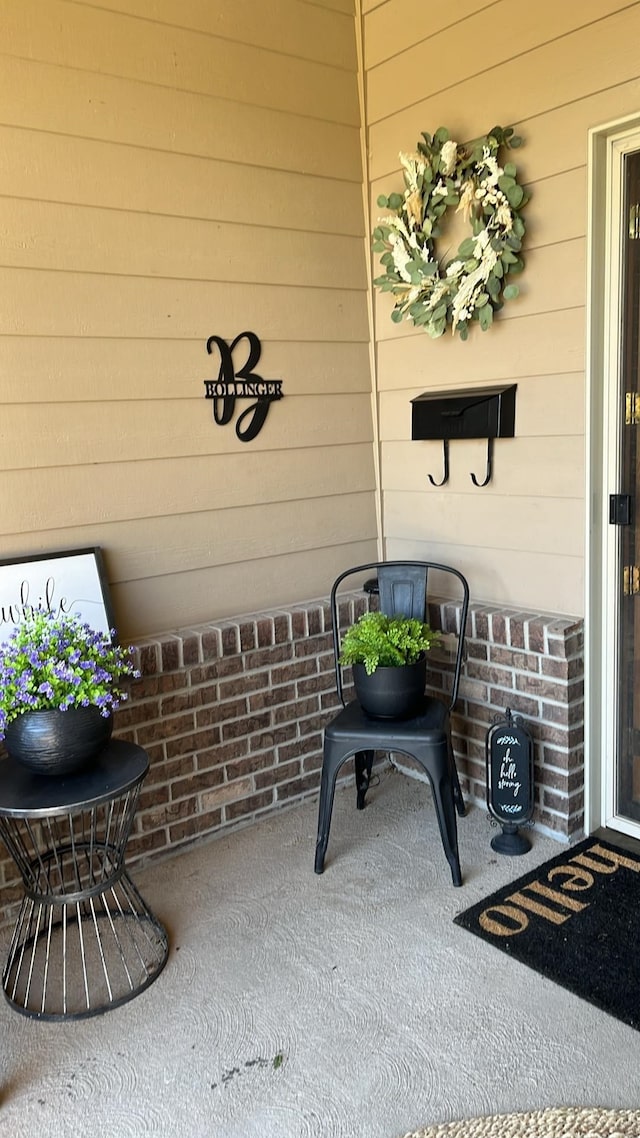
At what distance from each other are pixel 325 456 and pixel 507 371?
2.37ft

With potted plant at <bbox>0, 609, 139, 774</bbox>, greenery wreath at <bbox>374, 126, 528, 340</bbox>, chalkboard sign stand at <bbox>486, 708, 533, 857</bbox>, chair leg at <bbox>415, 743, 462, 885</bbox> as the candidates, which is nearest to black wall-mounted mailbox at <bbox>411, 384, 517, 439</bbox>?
greenery wreath at <bbox>374, 126, 528, 340</bbox>

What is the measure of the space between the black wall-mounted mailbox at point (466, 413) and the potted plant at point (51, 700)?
4.61 ft

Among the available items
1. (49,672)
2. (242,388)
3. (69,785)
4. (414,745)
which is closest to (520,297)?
(242,388)

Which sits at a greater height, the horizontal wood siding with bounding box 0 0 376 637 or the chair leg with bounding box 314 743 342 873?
the horizontal wood siding with bounding box 0 0 376 637

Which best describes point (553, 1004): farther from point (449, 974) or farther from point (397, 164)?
point (397, 164)

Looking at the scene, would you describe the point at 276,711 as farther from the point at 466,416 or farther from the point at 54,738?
the point at 466,416

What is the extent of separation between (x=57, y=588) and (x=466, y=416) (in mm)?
1395

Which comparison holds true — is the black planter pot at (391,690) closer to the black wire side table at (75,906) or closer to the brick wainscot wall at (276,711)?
the brick wainscot wall at (276,711)

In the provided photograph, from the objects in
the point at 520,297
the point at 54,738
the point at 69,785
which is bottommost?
the point at 69,785

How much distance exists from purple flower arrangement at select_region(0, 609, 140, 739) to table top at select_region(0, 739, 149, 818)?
0.12m

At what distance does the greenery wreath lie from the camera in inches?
95.7

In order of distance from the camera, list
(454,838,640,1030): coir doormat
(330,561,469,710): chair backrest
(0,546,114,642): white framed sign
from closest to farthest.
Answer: (454,838,640,1030): coir doormat < (0,546,114,642): white framed sign < (330,561,469,710): chair backrest

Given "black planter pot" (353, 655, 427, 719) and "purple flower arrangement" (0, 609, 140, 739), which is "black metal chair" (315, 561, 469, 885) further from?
"purple flower arrangement" (0, 609, 140, 739)

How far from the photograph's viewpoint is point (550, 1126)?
1.56m
